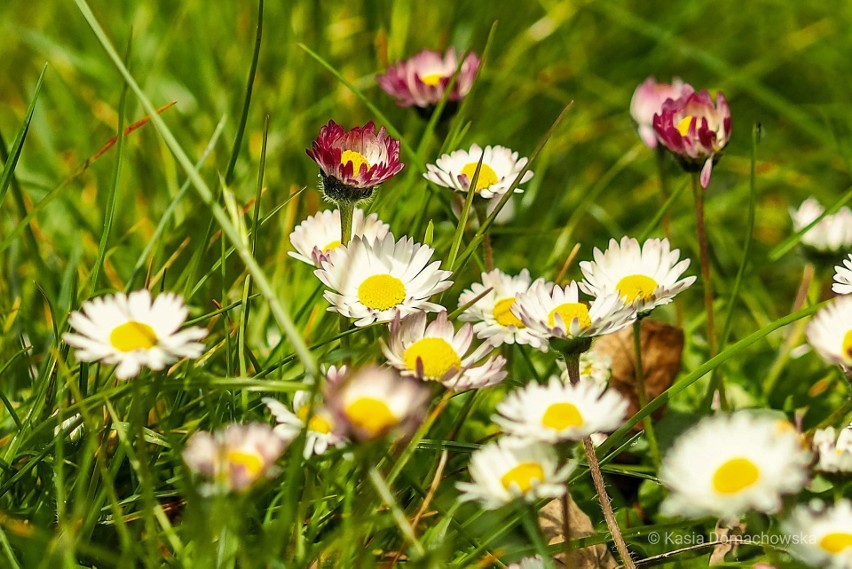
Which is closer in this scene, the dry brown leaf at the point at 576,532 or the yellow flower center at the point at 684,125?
the dry brown leaf at the point at 576,532

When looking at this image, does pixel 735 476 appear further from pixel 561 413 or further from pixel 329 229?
pixel 329 229

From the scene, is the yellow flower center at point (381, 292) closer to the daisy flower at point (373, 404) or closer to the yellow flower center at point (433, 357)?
the yellow flower center at point (433, 357)

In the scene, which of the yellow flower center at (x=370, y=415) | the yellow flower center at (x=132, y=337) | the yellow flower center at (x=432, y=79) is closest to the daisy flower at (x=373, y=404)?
the yellow flower center at (x=370, y=415)

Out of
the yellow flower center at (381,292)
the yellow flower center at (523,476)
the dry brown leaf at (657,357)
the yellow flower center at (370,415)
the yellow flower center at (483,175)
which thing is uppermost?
the yellow flower center at (483,175)

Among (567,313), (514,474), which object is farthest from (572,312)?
(514,474)

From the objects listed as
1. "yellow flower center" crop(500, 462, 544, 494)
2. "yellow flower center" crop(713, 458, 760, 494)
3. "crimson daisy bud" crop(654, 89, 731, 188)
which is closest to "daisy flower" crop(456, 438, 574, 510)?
"yellow flower center" crop(500, 462, 544, 494)

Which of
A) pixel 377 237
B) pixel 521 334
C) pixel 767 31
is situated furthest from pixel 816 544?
pixel 767 31

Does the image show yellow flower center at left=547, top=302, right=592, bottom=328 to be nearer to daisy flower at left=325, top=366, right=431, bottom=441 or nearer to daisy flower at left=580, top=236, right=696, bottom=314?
daisy flower at left=580, top=236, right=696, bottom=314
